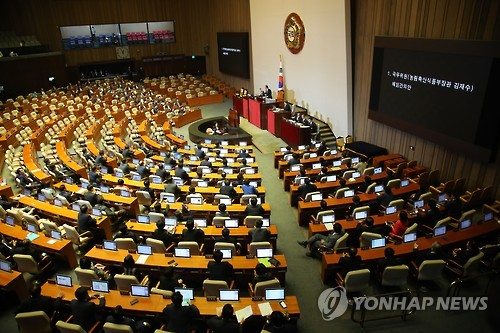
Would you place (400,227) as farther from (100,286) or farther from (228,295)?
(100,286)

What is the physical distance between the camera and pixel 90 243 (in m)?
9.34

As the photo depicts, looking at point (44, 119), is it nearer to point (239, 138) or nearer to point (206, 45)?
point (239, 138)

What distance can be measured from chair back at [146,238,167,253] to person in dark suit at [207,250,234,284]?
53.7 inches

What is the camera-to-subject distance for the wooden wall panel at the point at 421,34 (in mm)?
9836

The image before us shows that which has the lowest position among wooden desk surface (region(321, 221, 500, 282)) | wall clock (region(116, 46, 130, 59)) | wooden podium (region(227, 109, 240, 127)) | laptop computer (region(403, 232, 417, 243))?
wooden podium (region(227, 109, 240, 127))

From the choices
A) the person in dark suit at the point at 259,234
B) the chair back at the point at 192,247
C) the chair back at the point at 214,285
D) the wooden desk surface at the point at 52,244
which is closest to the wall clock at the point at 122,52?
the wooden desk surface at the point at 52,244

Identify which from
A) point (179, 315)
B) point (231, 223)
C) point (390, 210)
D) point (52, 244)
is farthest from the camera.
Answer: point (390, 210)

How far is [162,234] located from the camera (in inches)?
324

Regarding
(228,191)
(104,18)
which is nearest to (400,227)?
(228,191)

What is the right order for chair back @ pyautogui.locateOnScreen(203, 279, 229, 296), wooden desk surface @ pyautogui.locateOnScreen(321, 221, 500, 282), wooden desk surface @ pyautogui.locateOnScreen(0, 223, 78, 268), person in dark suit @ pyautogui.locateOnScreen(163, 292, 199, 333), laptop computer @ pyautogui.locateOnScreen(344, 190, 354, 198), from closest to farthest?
person in dark suit @ pyautogui.locateOnScreen(163, 292, 199, 333), chair back @ pyautogui.locateOnScreen(203, 279, 229, 296), wooden desk surface @ pyautogui.locateOnScreen(321, 221, 500, 282), wooden desk surface @ pyautogui.locateOnScreen(0, 223, 78, 268), laptop computer @ pyautogui.locateOnScreen(344, 190, 354, 198)

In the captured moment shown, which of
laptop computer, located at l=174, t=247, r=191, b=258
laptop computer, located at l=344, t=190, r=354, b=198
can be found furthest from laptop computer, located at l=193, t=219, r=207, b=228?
laptop computer, located at l=344, t=190, r=354, b=198

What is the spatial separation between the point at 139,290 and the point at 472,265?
617cm

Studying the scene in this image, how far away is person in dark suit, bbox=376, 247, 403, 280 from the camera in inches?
271

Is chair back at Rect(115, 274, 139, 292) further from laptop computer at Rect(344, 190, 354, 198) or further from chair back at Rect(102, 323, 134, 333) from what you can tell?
laptop computer at Rect(344, 190, 354, 198)
